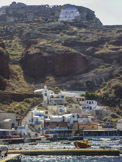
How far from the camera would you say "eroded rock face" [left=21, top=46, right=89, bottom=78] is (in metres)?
159

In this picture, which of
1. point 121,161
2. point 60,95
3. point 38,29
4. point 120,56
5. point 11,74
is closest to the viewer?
point 121,161

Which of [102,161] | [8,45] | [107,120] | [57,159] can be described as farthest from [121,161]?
[8,45]

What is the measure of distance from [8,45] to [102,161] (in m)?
129

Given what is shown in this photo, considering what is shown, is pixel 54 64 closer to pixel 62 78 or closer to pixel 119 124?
pixel 62 78

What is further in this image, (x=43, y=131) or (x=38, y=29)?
(x=38, y=29)

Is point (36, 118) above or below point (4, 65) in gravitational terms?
→ below

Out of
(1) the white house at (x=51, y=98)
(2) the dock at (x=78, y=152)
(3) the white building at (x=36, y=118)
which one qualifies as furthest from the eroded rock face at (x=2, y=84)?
(2) the dock at (x=78, y=152)

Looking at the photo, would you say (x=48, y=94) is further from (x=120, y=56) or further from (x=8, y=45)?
(x=8, y=45)

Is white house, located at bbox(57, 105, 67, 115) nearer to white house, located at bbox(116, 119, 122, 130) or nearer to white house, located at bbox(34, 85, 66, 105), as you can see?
white house, located at bbox(34, 85, 66, 105)

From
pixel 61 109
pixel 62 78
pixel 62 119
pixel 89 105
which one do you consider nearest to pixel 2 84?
pixel 61 109

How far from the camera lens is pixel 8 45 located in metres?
183

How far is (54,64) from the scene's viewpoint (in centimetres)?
16288

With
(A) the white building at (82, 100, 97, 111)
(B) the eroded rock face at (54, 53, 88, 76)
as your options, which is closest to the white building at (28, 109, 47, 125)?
(A) the white building at (82, 100, 97, 111)

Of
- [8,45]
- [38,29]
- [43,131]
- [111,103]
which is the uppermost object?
[38,29]
